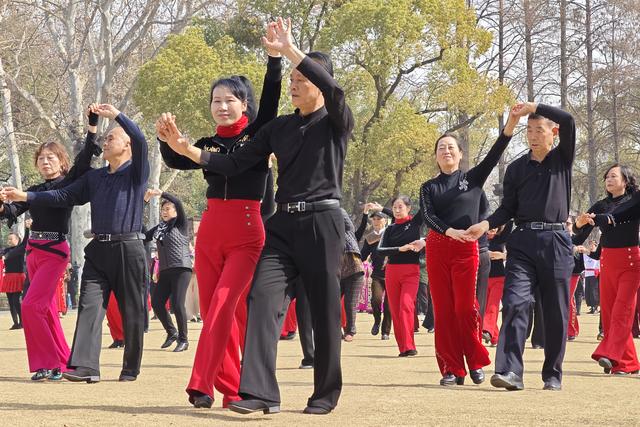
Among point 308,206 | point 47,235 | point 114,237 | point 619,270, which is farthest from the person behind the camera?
point 619,270

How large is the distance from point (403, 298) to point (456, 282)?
4250 mm

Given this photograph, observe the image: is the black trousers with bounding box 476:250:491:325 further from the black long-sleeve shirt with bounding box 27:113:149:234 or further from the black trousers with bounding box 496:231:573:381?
the black long-sleeve shirt with bounding box 27:113:149:234

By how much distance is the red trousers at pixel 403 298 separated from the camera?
549 inches

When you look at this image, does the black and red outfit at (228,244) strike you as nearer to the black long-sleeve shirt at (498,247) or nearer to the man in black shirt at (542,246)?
the man in black shirt at (542,246)

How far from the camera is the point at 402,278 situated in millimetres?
14570

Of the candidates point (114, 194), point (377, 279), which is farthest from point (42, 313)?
point (377, 279)

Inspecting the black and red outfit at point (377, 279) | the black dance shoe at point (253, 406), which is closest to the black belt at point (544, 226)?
the black dance shoe at point (253, 406)

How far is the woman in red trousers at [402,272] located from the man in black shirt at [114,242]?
3.67 metres

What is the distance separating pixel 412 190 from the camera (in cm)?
4012

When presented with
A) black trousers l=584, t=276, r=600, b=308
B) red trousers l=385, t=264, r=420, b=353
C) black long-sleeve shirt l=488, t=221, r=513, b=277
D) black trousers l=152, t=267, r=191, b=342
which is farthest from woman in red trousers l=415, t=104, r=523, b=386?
black trousers l=584, t=276, r=600, b=308

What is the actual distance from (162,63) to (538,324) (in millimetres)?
21750

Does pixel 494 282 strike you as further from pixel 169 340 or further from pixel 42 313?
pixel 42 313

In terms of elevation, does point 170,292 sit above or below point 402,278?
below

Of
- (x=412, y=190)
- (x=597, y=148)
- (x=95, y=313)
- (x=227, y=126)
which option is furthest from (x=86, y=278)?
(x=597, y=148)
